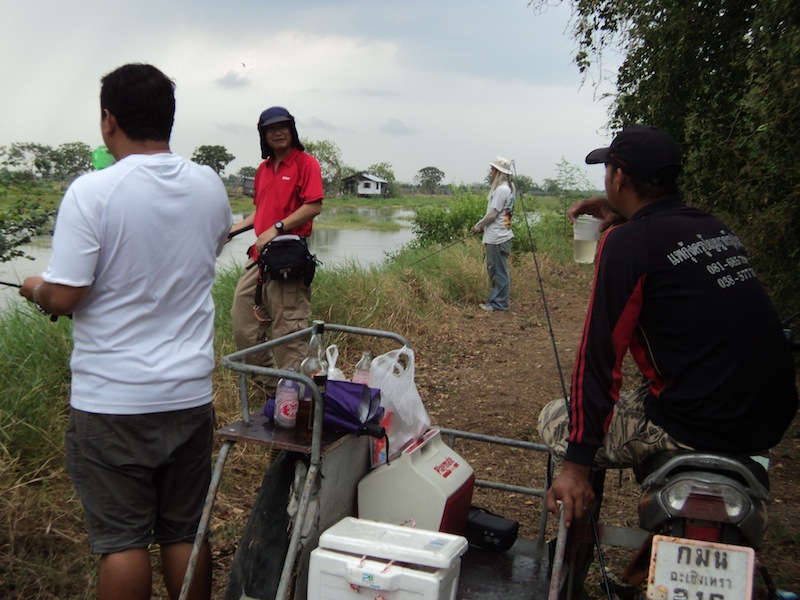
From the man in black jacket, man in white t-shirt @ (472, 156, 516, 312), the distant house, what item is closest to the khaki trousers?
the man in black jacket

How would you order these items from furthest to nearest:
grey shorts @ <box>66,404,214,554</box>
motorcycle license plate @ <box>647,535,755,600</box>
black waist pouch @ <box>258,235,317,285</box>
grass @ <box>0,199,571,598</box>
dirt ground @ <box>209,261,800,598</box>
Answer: black waist pouch @ <box>258,235,317,285</box>, dirt ground @ <box>209,261,800,598</box>, grass @ <box>0,199,571,598</box>, grey shorts @ <box>66,404,214,554</box>, motorcycle license plate @ <box>647,535,755,600</box>

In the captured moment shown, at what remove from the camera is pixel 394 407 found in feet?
10.5

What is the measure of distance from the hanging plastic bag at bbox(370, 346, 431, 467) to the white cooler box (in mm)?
457

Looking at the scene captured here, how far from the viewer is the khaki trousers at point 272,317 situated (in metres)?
5.15

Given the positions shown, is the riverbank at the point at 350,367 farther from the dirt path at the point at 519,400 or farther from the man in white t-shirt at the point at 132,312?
the man in white t-shirt at the point at 132,312

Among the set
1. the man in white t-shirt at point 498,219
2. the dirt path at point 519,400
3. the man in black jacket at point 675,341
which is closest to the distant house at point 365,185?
the dirt path at point 519,400

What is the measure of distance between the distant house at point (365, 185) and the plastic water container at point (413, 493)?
63.8 metres

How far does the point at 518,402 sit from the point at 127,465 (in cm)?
447

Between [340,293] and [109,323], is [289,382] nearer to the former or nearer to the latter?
[109,323]

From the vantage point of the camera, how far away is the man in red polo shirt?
5152mm

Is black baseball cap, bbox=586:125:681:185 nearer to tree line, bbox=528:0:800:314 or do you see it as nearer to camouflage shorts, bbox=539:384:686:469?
camouflage shorts, bbox=539:384:686:469

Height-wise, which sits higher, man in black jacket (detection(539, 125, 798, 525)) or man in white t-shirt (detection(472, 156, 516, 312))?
man in white t-shirt (detection(472, 156, 516, 312))

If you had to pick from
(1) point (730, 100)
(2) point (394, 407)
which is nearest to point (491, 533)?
(2) point (394, 407)

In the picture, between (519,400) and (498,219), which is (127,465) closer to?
(519,400)
